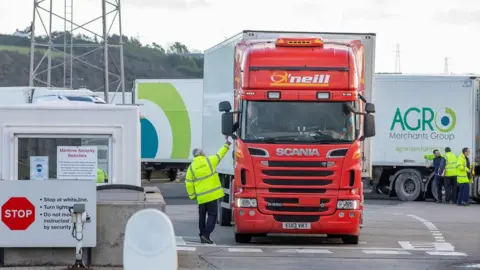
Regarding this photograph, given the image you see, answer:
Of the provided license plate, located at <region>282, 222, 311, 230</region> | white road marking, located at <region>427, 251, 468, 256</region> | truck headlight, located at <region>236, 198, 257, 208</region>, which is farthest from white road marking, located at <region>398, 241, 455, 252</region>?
truck headlight, located at <region>236, 198, 257, 208</region>

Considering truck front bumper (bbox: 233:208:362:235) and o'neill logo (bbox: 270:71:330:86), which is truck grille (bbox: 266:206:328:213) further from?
o'neill logo (bbox: 270:71:330:86)

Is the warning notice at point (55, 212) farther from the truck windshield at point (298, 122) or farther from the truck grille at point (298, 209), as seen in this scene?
the truck grille at point (298, 209)

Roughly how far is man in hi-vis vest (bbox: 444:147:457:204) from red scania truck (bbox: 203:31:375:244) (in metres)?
14.1

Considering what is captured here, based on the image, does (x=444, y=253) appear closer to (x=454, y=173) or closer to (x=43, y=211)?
(x=43, y=211)

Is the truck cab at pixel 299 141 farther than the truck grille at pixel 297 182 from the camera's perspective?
No

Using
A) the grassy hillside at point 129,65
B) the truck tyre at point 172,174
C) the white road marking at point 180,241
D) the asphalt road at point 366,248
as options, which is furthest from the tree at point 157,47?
the white road marking at point 180,241

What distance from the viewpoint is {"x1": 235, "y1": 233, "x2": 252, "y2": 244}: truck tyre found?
19522 mm

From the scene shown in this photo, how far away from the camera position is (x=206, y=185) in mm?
19438

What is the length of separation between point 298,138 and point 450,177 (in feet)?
50.4

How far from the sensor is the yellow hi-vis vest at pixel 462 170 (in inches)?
1277

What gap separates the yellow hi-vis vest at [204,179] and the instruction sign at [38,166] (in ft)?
11.3

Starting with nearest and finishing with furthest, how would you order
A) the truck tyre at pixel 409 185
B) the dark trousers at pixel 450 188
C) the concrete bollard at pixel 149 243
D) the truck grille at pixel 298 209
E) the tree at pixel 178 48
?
the concrete bollard at pixel 149 243
the truck grille at pixel 298 209
the dark trousers at pixel 450 188
the truck tyre at pixel 409 185
the tree at pixel 178 48

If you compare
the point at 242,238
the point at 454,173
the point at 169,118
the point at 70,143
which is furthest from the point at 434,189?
the point at 70,143

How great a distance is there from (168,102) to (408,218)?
15.4 metres
